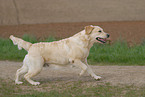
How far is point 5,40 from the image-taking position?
15.7m

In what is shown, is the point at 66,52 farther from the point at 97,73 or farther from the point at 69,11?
the point at 69,11

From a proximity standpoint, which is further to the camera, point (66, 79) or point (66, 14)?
point (66, 14)

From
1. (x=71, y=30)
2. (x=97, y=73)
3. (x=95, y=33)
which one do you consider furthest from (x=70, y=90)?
(x=71, y=30)

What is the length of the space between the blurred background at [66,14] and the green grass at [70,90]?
1035 cm

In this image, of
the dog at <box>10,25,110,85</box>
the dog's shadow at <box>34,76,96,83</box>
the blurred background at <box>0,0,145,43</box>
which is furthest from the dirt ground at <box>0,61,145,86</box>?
the blurred background at <box>0,0,145,43</box>

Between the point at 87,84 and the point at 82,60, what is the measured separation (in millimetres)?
682

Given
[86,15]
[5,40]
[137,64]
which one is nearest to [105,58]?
[137,64]

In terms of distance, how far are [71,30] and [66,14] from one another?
7.85ft

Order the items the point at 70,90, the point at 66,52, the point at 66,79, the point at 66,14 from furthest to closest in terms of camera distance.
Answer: the point at 66,14 → the point at 66,79 → the point at 66,52 → the point at 70,90

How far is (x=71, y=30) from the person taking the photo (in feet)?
57.9

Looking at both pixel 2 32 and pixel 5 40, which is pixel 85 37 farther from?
pixel 2 32

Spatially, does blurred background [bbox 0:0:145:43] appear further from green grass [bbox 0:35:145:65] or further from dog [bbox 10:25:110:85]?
dog [bbox 10:25:110:85]

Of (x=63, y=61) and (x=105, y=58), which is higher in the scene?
(x=63, y=61)

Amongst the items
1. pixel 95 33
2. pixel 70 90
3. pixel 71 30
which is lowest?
pixel 70 90
